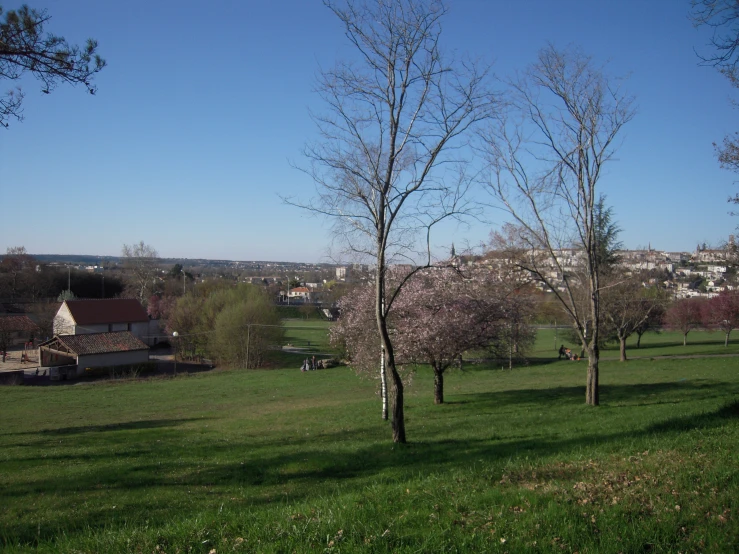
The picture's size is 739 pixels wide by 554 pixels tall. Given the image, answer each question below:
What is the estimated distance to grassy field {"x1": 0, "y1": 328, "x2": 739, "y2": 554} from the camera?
4.24 m

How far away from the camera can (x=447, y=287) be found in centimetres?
1953

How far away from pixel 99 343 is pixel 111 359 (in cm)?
188

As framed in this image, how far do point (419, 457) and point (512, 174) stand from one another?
30.2ft

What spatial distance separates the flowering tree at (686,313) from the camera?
4816 cm

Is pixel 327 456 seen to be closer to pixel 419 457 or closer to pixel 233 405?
pixel 419 457

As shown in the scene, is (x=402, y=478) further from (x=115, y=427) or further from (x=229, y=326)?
(x=229, y=326)

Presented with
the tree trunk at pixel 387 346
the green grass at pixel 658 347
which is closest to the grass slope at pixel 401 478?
the tree trunk at pixel 387 346

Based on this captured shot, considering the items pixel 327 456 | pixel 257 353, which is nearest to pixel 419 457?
pixel 327 456

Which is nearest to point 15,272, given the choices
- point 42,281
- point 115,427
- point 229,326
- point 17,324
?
point 42,281

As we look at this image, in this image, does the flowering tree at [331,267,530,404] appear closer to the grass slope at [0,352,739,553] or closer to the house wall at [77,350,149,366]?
the grass slope at [0,352,739,553]

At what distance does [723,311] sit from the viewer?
142 feet

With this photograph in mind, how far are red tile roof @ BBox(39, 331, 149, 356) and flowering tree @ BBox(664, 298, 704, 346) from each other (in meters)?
47.9

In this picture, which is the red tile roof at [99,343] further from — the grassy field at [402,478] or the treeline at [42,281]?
the grassy field at [402,478]

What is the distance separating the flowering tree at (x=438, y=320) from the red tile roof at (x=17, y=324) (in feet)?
145
